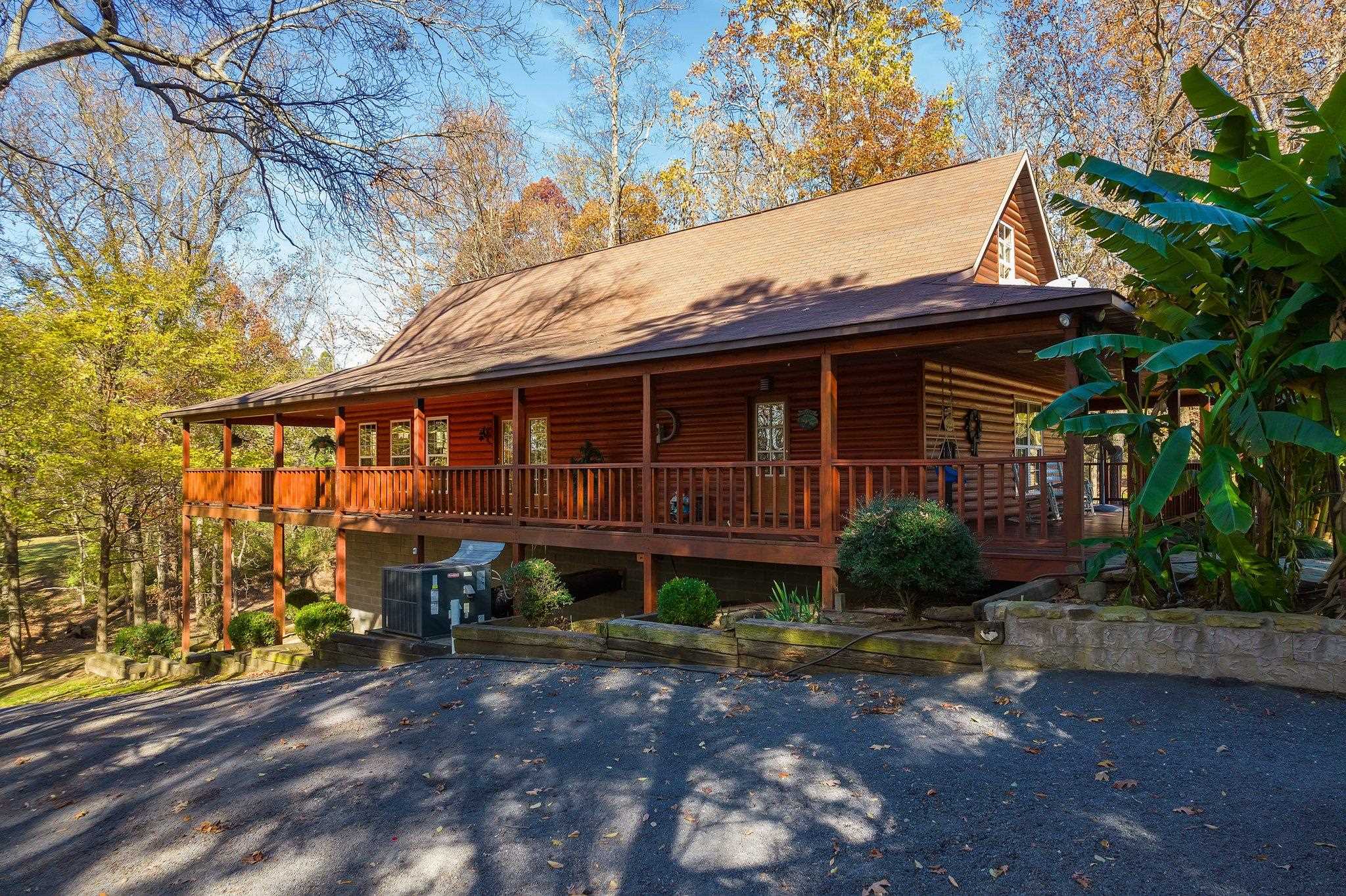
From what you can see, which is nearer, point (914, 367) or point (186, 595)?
point (914, 367)

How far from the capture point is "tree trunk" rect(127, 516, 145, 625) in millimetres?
22578

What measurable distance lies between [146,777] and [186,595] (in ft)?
47.7

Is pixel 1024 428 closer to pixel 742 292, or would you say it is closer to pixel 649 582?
pixel 742 292

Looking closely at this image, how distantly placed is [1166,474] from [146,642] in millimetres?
18672

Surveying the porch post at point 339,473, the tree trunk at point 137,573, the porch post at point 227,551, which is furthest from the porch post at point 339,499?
the tree trunk at point 137,573

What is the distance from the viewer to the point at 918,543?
7.35m

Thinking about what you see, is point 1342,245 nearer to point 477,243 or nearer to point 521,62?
point 521,62

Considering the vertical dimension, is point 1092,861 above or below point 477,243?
below

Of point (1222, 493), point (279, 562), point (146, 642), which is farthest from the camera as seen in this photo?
point (146, 642)

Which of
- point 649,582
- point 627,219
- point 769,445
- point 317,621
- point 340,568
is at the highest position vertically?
point 627,219

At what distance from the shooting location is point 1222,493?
18.6 ft


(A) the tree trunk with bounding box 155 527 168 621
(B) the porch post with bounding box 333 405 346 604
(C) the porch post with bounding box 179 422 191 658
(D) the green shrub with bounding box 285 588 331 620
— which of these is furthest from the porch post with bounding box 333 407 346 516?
(A) the tree trunk with bounding box 155 527 168 621

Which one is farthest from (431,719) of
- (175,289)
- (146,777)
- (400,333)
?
(175,289)

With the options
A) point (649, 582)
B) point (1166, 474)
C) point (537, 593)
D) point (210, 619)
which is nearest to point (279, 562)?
point (537, 593)
